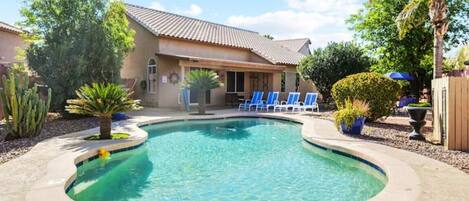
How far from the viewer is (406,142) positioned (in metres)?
9.86

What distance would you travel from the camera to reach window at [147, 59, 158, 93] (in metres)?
21.2

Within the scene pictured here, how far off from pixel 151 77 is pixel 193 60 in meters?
3.49

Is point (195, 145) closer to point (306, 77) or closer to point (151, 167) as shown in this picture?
point (151, 167)

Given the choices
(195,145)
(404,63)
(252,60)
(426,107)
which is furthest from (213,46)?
(426,107)

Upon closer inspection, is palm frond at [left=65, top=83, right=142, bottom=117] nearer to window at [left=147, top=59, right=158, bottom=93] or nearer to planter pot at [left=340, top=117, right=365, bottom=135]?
planter pot at [left=340, top=117, right=365, bottom=135]

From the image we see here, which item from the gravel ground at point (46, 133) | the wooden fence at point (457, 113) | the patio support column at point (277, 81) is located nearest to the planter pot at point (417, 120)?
the wooden fence at point (457, 113)

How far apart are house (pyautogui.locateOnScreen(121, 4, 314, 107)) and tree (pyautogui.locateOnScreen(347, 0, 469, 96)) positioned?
6664 millimetres

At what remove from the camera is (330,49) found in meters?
22.6

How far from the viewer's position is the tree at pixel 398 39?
20062mm

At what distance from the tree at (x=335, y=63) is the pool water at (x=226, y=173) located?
36.7 feet

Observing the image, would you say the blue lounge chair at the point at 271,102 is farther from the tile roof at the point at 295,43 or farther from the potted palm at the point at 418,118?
the tile roof at the point at 295,43

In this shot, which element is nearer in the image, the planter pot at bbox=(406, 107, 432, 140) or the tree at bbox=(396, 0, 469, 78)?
the planter pot at bbox=(406, 107, 432, 140)

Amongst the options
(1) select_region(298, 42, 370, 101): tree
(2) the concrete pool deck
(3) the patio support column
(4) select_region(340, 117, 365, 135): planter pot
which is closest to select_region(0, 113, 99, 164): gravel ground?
(2) the concrete pool deck

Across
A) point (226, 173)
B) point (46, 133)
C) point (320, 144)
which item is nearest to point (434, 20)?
point (320, 144)
